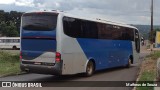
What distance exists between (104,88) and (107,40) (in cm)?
762

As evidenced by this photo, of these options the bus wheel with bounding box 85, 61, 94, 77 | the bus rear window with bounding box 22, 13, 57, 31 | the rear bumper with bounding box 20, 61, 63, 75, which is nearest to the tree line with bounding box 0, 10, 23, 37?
the bus wheel with bounding box 85, 61, 94, 77

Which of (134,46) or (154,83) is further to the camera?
(134,46)

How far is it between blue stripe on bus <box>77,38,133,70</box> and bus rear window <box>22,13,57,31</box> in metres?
2.00

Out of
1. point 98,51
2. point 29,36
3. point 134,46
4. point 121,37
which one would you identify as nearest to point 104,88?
point 29,36

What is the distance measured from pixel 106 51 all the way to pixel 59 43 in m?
5.91

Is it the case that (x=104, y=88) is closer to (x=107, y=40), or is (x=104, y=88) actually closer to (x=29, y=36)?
(x=29, y=36)

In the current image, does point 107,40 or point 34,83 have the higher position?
point 107,40

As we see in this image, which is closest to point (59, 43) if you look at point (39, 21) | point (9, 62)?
point (39, 21)

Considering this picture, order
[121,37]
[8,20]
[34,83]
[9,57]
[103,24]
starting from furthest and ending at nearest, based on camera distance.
A: [8,20]
[9,57]
[121,37]
[103,24]
[34,83]

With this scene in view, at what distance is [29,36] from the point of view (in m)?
17.3

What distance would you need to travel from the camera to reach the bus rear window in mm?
16875

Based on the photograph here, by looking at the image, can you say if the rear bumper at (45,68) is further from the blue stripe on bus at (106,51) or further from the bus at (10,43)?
the bus at (10,43)

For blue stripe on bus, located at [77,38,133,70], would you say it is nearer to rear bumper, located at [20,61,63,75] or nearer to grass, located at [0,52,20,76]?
rear bumper, located at [20,61,63,75]

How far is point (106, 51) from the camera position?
2198cm
